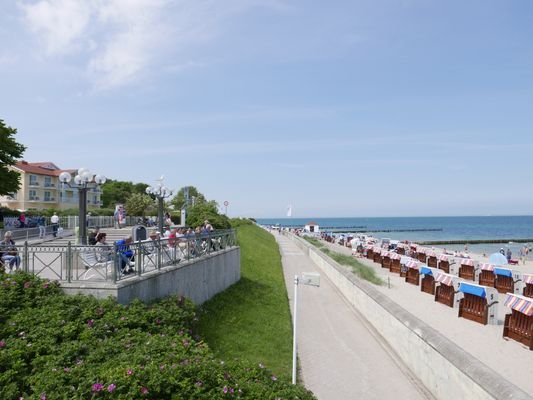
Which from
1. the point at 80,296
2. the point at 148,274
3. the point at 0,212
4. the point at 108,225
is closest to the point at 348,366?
the point at 148,274

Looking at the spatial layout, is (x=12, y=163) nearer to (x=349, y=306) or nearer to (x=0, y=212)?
(x=0, y=212)

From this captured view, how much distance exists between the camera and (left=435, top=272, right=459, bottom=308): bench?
15008 millimetres

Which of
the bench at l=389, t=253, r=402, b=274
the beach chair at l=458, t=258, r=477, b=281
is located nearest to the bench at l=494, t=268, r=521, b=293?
the beach chair at l=458, t=258, r=477, b=281

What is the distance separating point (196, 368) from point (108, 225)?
33685 millimetres

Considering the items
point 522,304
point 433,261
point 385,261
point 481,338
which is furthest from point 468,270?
point 522,304

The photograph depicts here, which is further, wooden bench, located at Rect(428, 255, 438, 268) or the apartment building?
the apartment building

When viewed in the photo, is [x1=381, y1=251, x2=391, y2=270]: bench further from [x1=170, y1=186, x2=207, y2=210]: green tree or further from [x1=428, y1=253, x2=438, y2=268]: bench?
[x1=170, y1=186, x2=207, y2=210]: green tree

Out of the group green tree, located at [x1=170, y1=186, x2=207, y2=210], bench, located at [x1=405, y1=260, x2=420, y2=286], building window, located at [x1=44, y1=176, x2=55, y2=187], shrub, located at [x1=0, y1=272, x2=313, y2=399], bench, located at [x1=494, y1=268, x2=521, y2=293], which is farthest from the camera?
green tree, located at [x1=170, y1=186, x2=207, y2=210]

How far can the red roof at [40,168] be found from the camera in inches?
2569

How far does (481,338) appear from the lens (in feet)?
36.4

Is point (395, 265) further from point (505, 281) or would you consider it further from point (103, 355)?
point (103, 355)

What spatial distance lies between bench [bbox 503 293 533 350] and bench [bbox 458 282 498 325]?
1.36m

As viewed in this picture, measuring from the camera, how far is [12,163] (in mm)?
33594

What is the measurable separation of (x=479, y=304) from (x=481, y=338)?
191 cm
